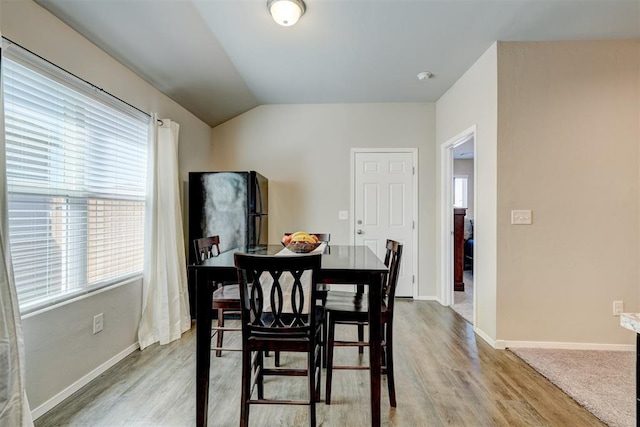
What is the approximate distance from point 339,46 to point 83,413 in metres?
3.16

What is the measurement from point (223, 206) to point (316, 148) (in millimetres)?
1528

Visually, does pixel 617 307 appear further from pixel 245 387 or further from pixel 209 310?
pixel 209 310

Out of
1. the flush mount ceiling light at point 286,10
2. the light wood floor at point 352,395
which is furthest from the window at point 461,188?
the flush mount ceiling light at point 286,10

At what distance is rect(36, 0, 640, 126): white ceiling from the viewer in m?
2.15

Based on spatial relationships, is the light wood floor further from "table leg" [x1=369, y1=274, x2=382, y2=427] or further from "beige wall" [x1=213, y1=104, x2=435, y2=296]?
"beige wall" [x1=213, y1=104, x2=435, y2=296]

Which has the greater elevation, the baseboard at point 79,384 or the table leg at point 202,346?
the table leg at point 202,346

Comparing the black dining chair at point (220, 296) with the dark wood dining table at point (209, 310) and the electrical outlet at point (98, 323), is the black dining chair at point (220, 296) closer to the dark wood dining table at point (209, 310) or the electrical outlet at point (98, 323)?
the dark wood dining table at point (209, 310)

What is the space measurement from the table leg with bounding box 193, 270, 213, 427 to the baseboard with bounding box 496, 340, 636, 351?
7.69ft

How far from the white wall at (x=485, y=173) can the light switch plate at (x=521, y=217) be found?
0.15m

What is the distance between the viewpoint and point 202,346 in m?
1.62

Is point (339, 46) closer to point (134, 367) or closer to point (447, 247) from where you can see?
point (447, 247)

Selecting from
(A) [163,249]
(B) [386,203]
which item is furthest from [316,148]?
(A) [163,249]

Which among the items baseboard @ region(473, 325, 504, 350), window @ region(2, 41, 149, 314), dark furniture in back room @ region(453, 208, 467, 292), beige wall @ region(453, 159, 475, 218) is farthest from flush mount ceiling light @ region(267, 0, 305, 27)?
beige wall @ region(453, 159, 475, 218)

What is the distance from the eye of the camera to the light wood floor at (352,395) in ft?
5.63
